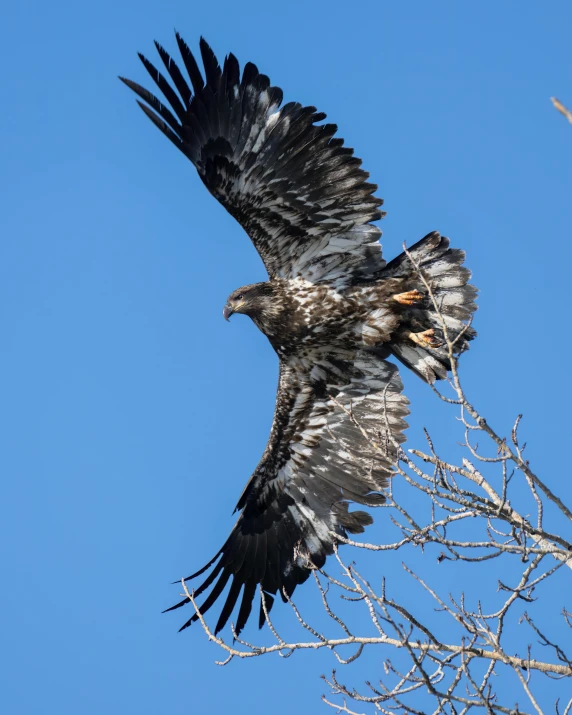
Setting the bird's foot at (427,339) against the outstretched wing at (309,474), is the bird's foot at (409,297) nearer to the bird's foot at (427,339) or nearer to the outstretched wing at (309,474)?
the bird's foot at (427,339)

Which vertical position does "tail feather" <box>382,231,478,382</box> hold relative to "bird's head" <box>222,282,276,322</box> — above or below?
below

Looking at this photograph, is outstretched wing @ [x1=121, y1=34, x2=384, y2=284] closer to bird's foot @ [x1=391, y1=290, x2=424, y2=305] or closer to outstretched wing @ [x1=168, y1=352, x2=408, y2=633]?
bird's foot @ [x1=391, y1=290, x2=424, y2=305]

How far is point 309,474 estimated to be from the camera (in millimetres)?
10188

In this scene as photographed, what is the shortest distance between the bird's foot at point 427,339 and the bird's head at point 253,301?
55.5 inches

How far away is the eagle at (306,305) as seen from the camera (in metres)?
8.48

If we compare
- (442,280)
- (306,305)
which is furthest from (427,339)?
(306,305)

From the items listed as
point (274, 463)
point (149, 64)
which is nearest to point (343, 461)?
point (274, 463)

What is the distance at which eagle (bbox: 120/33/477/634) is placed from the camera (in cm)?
848

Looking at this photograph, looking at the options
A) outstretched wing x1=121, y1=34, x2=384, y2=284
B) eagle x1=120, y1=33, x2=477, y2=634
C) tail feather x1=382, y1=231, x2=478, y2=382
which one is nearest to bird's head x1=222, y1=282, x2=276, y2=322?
eagle x1=120, y1=33, x2=477, y2=634

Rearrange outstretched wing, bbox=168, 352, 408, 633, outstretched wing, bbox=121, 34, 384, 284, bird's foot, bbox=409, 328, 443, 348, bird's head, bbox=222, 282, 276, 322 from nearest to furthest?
outstretched wing, bbox=121, 34, 384, 284 → bird's foot, bbox=409, 328, 443, 348 → bird's head, bbox=222, 282, 276, 322 → outstretched wing, bbox=168, 352, 408, 633

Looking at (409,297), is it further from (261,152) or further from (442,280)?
(261,152)

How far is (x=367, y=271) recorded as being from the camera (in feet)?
30.5

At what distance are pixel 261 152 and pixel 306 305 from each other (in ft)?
5.21

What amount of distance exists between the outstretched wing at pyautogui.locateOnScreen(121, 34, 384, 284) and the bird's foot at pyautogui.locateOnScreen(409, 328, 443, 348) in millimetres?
1064
